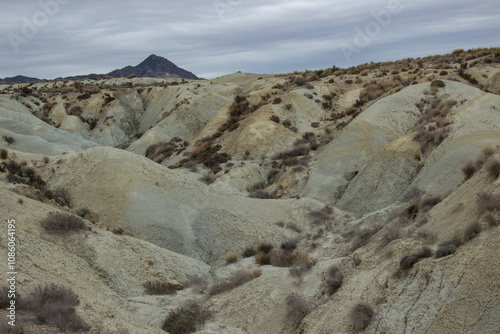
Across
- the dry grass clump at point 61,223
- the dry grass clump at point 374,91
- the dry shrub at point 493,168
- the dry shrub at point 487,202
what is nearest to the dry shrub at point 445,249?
the dry shrub at point 487,202

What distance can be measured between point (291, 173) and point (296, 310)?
15549 mm

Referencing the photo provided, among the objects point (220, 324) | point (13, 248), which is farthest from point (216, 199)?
point (13, 248)

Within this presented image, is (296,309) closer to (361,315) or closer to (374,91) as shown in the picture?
(361,315)

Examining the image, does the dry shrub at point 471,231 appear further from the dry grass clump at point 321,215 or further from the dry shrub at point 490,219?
the dry grass clump at point 321,215

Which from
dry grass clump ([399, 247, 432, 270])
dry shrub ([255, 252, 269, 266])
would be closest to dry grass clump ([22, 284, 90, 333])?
dry grass clump ([399, 247, 432, 270])

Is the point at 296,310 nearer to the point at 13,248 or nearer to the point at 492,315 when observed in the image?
the point at 492,315

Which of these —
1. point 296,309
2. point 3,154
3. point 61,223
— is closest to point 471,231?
point 296,309

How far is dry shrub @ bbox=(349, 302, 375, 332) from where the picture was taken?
8.48 meters

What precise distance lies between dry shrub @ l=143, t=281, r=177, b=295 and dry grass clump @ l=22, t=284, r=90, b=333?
4.17 metres

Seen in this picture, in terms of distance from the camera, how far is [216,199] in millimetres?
19844

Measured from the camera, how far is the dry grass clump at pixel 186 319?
10.4 m

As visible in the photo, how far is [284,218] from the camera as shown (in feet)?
62.8

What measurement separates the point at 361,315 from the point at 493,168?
16.3ft

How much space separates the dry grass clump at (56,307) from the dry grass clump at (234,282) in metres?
4.81
